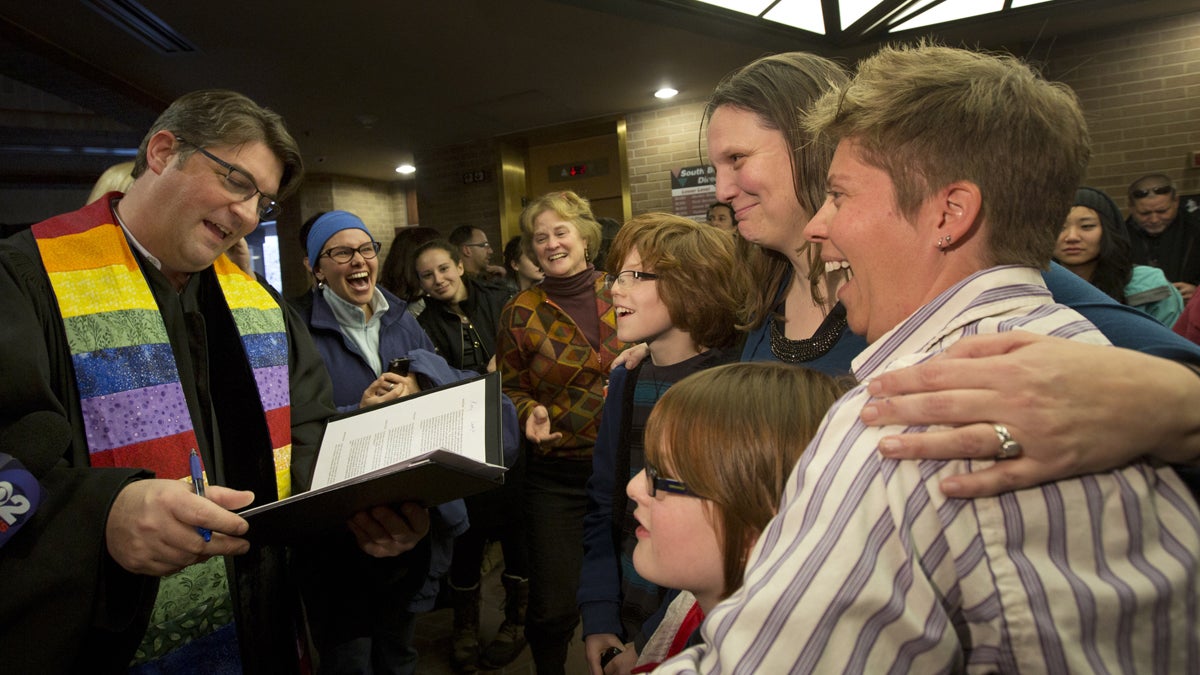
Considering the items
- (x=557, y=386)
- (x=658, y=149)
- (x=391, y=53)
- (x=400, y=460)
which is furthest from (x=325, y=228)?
(x=658, y=149)

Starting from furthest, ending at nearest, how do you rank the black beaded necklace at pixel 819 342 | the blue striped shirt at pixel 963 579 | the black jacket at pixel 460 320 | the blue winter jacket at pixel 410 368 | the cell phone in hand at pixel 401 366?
the black jacket at pixel 460 320 → the cell phone in hand at pixel 401 366 → the blue winter jacket at pixel 410 368 → the black beaded necklace at pixel 819 342 → the blue striped shirt at pixel 963 579

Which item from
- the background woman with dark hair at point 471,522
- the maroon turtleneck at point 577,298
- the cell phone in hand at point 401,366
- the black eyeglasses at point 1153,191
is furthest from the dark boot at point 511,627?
the black eyeglasses at point 1153,191

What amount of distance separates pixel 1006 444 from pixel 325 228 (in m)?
3.09

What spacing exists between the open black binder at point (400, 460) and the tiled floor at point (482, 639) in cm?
198

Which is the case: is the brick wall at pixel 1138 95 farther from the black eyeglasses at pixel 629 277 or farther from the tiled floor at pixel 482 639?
the tiled floor at pixel 482 639

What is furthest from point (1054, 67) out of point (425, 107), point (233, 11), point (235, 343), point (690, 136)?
point (235, 343)

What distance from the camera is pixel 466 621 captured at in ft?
11.4

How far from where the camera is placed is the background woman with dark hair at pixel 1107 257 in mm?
3297

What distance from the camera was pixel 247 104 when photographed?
1.80 meters

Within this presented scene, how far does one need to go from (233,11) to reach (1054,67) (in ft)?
22.8

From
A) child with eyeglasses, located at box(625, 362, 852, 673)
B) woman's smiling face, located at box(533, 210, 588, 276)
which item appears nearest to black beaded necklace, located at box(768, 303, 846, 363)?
child with eyeglasses, located at box(625, 362, 852, 673)

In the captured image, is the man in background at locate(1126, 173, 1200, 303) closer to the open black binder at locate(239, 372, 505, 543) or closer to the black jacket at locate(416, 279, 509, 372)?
the black jacket at locate(416, 279, 509, 372)

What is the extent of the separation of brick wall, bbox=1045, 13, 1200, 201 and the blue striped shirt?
22.0 ft

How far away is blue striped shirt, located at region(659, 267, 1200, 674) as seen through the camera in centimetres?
60
